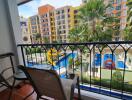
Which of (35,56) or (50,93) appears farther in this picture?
(35,56)

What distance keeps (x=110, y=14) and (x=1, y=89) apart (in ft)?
24.9

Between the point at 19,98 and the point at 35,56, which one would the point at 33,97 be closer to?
the point at 19,98

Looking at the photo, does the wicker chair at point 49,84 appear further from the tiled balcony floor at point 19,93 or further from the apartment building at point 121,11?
the apartment building at point 121,11

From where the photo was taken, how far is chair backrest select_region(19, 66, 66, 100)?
3.09 feet

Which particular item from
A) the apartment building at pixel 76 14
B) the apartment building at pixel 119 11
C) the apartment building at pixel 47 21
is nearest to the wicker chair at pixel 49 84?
the apartment building at pixel 47 21

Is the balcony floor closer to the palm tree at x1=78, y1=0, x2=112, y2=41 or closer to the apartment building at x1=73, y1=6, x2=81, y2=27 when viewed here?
the apartment building at x1=73, y1=6, x2=81, y2=27

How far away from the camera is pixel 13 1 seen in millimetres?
2148

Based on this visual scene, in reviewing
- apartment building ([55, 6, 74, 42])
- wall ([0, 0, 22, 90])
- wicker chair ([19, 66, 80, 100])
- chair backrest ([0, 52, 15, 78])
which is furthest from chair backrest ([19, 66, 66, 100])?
apartment building ([55, 6, 74, 42])

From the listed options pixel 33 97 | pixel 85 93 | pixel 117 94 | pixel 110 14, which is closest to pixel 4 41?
pixel 33 97

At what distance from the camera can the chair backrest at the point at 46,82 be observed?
3.09 feet

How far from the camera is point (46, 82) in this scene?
108 centimetres

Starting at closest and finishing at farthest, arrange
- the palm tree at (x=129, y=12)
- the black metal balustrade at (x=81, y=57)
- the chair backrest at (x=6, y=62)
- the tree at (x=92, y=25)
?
1. the black metal balustrade at (x=81, y=57)
2. the chair backrest at (x=6, y=62)
3. the palm tree at (x=129, y=12)
4. the tree at (x=92, y=25)

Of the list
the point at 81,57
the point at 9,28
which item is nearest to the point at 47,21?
the point at 9,28

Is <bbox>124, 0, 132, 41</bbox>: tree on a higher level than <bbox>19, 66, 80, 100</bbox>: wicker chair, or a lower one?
higher
